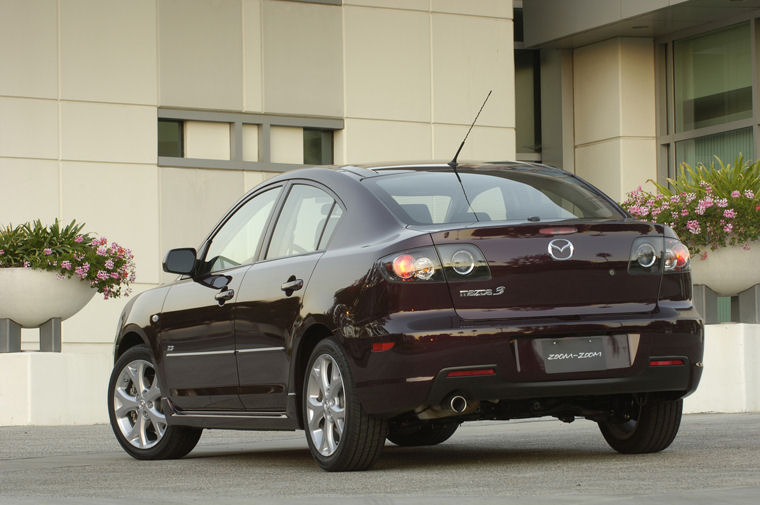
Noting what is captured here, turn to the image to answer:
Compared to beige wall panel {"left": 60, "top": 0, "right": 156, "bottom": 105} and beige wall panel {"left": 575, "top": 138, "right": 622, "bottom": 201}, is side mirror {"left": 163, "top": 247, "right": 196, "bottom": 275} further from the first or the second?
beige wall panel {"left": 575, "top": 138, "right": 622, "bottom": 201}

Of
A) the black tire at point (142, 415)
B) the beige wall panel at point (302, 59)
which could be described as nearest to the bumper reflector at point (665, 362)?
the black tire at point (142, 415)

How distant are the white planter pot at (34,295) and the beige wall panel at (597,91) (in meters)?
12.9

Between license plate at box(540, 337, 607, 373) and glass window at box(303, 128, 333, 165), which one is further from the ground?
glass window at box(303, 128, 333, 165)

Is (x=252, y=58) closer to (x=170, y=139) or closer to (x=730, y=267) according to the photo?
(x=170, y=139)

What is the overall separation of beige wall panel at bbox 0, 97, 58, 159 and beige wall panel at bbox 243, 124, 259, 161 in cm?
289

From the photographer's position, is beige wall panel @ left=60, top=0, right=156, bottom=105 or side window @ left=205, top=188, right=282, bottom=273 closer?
side window @ left=205, top=188, right=282, bottom=273

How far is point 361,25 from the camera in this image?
23203 mm

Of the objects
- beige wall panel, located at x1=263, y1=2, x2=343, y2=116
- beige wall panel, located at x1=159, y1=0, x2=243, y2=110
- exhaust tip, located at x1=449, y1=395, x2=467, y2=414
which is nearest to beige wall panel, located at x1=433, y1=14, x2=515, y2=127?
beige wall panel, located at x1=263, y1=2, x2=343, y2=116

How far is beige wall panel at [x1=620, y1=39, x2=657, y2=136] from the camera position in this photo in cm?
2561

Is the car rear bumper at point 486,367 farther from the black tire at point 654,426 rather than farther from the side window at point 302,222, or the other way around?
the side window at point 302,222

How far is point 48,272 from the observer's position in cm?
1502

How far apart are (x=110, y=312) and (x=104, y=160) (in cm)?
221

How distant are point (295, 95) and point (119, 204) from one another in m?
3.26

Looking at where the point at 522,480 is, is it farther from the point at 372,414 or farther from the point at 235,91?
the point at 235,91
